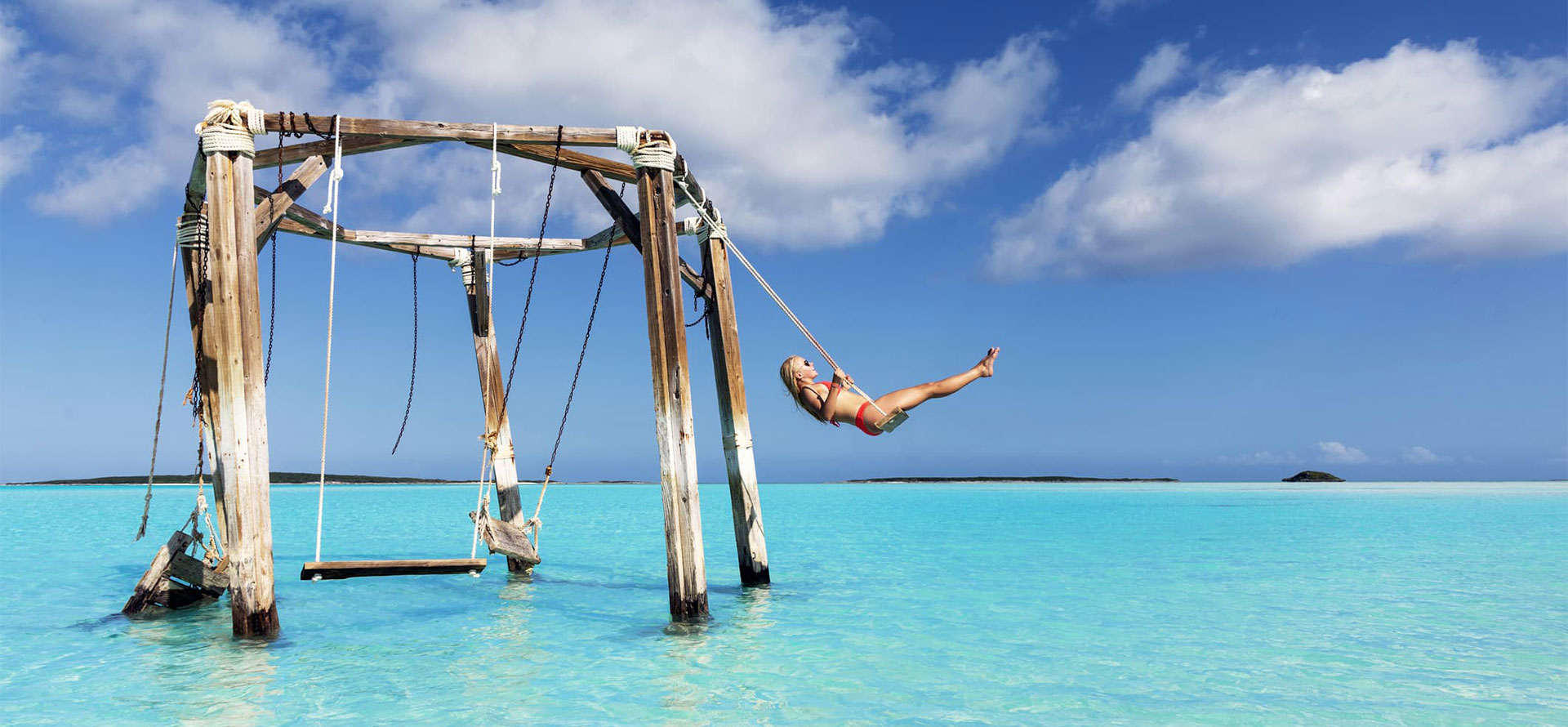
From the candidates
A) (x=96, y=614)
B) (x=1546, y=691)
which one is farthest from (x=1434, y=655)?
(x=96, y=614)

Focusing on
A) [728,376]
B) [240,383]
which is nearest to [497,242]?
[728,376]

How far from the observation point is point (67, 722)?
7.09 metres

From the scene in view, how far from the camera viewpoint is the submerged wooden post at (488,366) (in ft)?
46.7

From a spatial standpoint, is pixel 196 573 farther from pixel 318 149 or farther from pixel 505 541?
pixel 318 149

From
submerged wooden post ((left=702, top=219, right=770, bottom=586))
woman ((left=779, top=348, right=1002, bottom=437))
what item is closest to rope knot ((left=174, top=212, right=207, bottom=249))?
submerged wooden post ((left=702, top=219, right=770, bottom=586))

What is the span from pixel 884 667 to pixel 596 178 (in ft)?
21.4

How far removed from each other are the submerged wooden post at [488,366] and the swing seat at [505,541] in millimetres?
1993

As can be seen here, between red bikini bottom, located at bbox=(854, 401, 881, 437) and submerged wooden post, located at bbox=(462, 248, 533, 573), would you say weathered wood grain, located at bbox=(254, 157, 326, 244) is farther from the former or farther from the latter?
red bikini bottom, located at bbox=(854, 401, 881, 437)

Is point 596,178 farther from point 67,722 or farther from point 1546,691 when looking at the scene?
point 1546,691

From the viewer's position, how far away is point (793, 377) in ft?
36.3

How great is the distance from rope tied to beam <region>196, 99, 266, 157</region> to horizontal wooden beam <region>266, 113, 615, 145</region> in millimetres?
155

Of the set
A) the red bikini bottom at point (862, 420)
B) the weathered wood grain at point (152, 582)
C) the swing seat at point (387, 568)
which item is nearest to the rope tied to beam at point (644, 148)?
the red bikini bottom at point (862, 420)

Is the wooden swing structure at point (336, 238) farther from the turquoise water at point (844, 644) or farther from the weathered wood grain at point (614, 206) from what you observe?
the turquoise water at point (844, 644)

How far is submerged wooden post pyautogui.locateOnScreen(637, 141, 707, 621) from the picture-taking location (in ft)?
32.1
